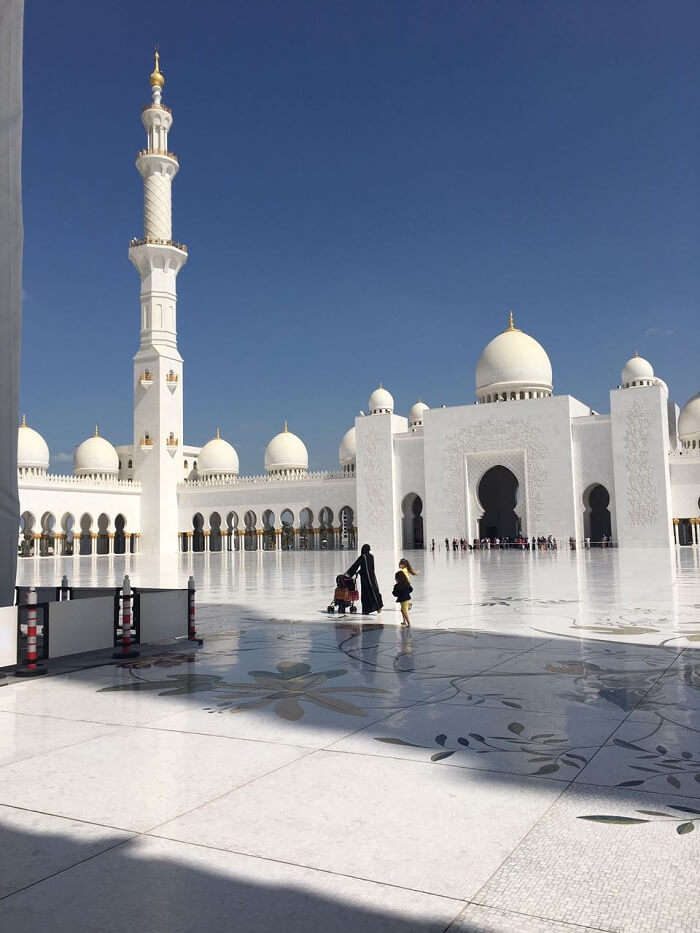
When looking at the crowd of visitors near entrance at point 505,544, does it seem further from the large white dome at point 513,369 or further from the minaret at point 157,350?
the minaret at point 157,350

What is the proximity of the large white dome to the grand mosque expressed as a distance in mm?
57

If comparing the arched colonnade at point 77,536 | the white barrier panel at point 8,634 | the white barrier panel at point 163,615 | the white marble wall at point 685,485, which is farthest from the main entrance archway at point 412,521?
the white barrier panel at point 8,634

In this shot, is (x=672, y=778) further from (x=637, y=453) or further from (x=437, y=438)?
(x=437, y=438)

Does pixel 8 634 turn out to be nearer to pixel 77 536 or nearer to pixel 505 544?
pixel 505 544

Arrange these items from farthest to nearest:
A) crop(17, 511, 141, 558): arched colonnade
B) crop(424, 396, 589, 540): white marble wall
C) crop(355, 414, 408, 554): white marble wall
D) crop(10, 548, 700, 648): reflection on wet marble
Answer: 1. crop(17, 511, 141, 558): arched colonnade
2. crop(355, 414, 408, 554): white marble wall
3. crop(424, 396, 589, 540): white marble wall
4. crop(10, 548, 700, 648): reflection on wet marble

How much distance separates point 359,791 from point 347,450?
3731cm

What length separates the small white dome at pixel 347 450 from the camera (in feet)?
130

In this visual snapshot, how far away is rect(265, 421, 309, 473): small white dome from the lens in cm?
4006

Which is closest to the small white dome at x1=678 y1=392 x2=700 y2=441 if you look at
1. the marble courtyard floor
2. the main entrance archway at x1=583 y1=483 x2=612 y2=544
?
the main entrance archway at x1=583 y1=483 x2=612 y2=544

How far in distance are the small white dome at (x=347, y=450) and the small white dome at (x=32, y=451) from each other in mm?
14002

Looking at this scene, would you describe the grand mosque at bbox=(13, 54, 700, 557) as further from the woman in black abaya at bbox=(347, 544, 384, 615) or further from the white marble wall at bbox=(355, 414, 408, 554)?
the woman in black abaya at bbox=(347, 544, 384, 615)

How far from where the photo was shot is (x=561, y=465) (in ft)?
91.2

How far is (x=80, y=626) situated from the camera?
5.70 metres

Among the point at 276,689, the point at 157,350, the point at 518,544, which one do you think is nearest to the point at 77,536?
the point at 157,350
